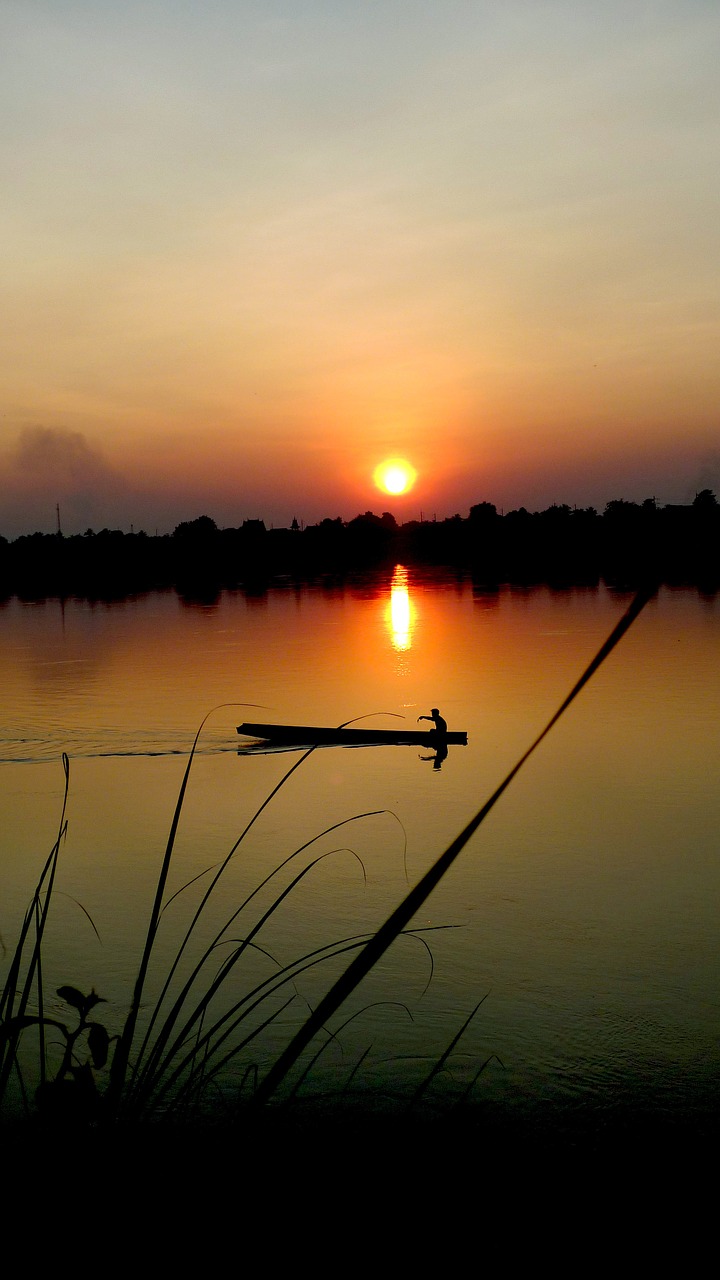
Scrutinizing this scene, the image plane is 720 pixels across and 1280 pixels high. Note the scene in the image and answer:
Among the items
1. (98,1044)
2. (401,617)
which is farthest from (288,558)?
(98,1044)

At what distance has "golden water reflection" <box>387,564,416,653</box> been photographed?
51.5 m

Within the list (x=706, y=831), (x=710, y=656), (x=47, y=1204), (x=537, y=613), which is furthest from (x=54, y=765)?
(x=537, y=613)

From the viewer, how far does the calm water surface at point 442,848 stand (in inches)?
352

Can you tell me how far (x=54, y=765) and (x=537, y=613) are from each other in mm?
44957

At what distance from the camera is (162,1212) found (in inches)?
178

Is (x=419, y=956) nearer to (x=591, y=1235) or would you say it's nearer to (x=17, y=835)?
(x=591, y=1235)

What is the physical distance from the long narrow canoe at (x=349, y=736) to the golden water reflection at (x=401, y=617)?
72.8 feet

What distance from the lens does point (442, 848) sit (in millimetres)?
15359

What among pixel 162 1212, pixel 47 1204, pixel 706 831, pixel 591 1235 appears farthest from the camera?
pixel 706 831

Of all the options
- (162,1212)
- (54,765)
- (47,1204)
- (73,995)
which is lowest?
(54,765)

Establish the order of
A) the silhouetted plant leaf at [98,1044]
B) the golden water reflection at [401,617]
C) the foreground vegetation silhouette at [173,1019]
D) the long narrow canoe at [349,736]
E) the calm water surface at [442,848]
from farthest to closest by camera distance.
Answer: the golden water reflection at [401,617]
the long narrow canoe at [349,736]
the calm water surface at [442,848]
the silhouetted plant leaf at [98,1044]
the foreground vegetation silhouette at [173,1019]

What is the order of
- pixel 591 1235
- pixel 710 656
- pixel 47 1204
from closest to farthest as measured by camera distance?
1. pixel 47 1204
2. pixel 591 1235
3. pixel 710 656

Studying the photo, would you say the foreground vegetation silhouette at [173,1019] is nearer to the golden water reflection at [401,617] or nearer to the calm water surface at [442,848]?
the calm water surface at [442,848]

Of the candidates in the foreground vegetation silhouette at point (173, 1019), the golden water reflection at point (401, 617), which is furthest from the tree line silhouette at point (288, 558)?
the foreground vegetation silhouette at point (173, 1019)
